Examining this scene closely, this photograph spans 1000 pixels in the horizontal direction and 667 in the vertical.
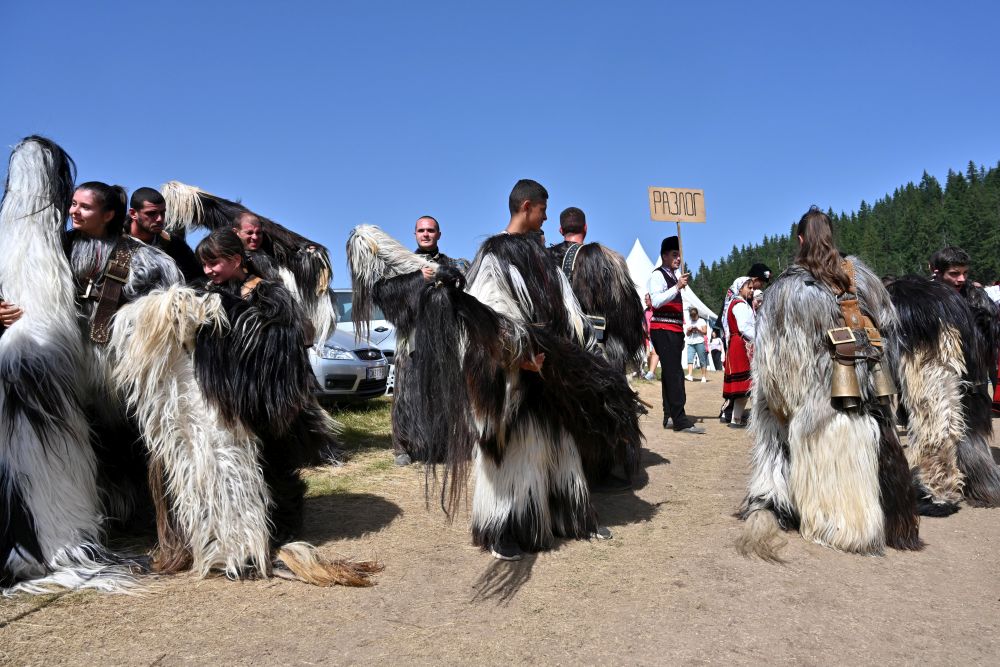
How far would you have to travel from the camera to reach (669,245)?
8352mm

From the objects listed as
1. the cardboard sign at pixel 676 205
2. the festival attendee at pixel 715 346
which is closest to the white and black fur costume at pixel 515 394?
the cardboard sign at pixel 676 205

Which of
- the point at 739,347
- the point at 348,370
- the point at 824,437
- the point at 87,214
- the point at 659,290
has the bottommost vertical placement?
the point at 824,437

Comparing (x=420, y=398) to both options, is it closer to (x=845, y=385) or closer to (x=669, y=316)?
(x=845, y=385)

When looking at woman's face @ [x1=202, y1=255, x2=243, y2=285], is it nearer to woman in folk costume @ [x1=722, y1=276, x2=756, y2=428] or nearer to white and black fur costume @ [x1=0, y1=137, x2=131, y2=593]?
white and black fur costume @ [x1=0, y1=137, x2=131, y2=593]

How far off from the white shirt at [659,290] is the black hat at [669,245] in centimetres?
A: 33

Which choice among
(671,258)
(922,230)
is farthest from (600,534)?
(922,230)

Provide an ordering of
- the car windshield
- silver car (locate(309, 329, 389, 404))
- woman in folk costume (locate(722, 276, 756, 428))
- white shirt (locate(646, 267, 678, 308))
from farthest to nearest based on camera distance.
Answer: the car windshield < silver car (locate(309, 329, 389, 404)) < woman in folk costume (locate(722, 276, 756, 428)) < white shirt (locate(646, 267, 678, 308))

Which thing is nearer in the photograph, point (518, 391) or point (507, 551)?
point (518, 391)

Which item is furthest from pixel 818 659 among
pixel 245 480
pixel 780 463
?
pixel 245 480

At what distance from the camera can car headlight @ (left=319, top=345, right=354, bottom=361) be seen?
30.3ft

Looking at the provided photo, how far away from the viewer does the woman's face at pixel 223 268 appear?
4020 mm

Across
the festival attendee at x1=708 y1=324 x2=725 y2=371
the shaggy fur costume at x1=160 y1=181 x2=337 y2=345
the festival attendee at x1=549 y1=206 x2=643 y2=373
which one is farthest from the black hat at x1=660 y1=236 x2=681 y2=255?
the festival attendee at x1=708 y1=324 x2=725 y2=371

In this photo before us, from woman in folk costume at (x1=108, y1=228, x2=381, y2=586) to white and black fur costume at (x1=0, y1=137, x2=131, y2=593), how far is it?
31 cm

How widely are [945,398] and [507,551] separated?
323 cm
